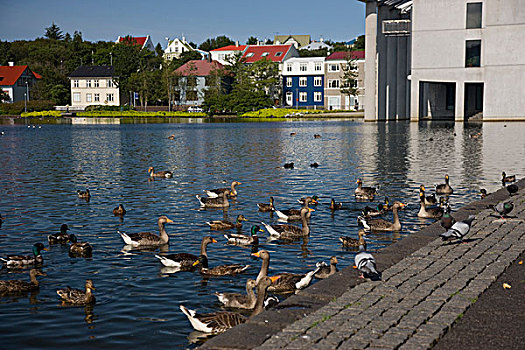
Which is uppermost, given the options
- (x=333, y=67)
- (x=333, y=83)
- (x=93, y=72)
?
(x=93, y=72)

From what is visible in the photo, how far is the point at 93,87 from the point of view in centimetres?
15338

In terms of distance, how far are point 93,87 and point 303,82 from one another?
5024 centimetres

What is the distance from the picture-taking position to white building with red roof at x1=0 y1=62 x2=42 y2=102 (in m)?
153

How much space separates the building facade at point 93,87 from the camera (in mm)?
152875

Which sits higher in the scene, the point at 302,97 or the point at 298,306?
the point at 302,97

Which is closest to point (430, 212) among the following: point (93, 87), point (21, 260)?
point (21, 260)

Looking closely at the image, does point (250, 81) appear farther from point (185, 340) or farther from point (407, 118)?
point (185, 340)

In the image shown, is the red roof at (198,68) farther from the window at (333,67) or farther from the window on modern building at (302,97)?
the window at (333,67)

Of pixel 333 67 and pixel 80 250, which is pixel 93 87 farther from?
pixel 80 250

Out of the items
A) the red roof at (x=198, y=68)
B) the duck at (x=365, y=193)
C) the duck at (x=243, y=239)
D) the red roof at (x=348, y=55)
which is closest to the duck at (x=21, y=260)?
the duck at (x=243, y=239)

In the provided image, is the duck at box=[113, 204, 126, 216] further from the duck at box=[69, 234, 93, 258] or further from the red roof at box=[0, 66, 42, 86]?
the red roof at box=[0, 66, 42, 86]

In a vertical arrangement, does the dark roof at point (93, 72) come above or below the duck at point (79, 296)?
above

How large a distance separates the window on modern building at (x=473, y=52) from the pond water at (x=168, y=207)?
29.4 meters

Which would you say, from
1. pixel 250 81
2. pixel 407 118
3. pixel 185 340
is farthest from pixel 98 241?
pixel 250 81
